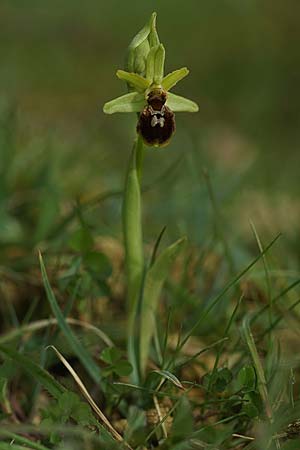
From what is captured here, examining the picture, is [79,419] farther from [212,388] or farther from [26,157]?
[26,157]

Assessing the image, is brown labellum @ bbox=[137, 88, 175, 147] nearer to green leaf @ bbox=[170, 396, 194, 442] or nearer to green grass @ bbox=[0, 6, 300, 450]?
green grass @ bbox=[0, 6, 300, 450]

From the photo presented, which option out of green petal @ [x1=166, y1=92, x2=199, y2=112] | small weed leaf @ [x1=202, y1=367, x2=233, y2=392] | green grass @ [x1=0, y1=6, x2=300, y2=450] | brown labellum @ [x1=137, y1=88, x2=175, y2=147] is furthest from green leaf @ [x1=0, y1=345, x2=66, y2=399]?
green petal @ [x1=166, y1=92, x2=199, y2=112]

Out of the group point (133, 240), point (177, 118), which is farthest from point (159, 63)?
point (177, 118)

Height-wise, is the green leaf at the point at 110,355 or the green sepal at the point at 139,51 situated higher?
the green sepal at the point at 139,51

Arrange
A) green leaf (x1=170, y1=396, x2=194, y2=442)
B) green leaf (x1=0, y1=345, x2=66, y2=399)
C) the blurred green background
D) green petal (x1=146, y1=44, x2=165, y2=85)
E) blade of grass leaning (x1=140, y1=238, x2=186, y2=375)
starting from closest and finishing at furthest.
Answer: green leaf (x1=170, y1=396, x2=194, y2=442) < green leaf (x1=0, y1=345, x2=66, y2=399) < green petal (x1=146, y1=44, x2=165, y2=85) < blade of grass leaning (x1=140, y1=238, x2=186, y2=375) < the blurred green background

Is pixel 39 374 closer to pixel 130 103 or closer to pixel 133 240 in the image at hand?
pixel 133 240

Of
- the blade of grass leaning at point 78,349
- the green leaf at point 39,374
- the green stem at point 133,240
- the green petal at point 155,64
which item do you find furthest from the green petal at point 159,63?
the green leaf at point 39,374

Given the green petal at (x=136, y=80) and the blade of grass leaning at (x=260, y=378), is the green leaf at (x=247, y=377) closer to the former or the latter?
the blade of grass leaning at (x=260, y=378)
